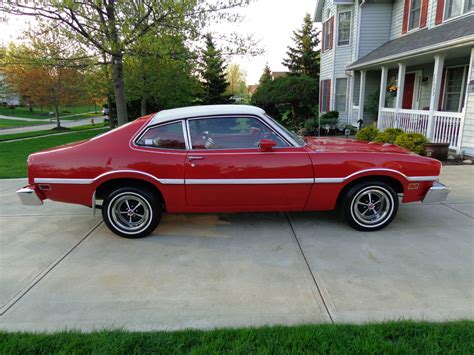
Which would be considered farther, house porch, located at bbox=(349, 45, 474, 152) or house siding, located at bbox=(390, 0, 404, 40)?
house siding, located at bbox=(390, 0, 404, 40)

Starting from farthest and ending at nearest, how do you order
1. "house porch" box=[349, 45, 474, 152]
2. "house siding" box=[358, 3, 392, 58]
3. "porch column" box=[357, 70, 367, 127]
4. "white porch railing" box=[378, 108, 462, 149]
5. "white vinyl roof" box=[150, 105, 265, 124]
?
"house siding" box=[358, 3, 392, 58] → "porch column" box=[357, 70, 367, 127] → "house porch" box=[349, 45, 474, 152] → "white porch railing" box=[378, 108, 462, 149] → "white vinyl roof" box=[150, 105, 265, 124]

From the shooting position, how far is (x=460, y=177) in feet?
22.2

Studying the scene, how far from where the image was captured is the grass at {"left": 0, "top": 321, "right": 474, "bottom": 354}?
89.0 inches

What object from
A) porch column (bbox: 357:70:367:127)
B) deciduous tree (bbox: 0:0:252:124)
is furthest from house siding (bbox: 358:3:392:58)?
deciduous tree (bbox: 0:0:252:124)

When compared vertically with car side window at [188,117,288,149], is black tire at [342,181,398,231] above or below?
below

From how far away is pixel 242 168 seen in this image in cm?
399

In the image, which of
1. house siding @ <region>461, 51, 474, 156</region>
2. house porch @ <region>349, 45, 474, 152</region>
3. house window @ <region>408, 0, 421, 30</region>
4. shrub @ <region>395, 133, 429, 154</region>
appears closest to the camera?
shrub @ <region>395, 133, 429, 154</region>

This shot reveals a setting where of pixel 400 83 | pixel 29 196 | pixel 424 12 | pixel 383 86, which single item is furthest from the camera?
pixel 383 86

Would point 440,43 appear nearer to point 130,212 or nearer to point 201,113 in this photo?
point 201,113

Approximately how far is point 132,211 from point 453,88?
12390 millimetres

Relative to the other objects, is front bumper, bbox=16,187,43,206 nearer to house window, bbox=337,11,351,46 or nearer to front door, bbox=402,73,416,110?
front door, bbox=402,73,416,110

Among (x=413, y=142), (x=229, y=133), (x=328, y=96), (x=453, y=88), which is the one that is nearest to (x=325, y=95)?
(x=328, y=96)

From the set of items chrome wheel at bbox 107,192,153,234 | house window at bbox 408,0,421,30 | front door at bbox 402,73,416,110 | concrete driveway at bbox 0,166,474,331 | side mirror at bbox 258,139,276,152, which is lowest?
concrete driveway at bbox 0,166,474,331

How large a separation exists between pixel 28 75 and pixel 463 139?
26062 mm
